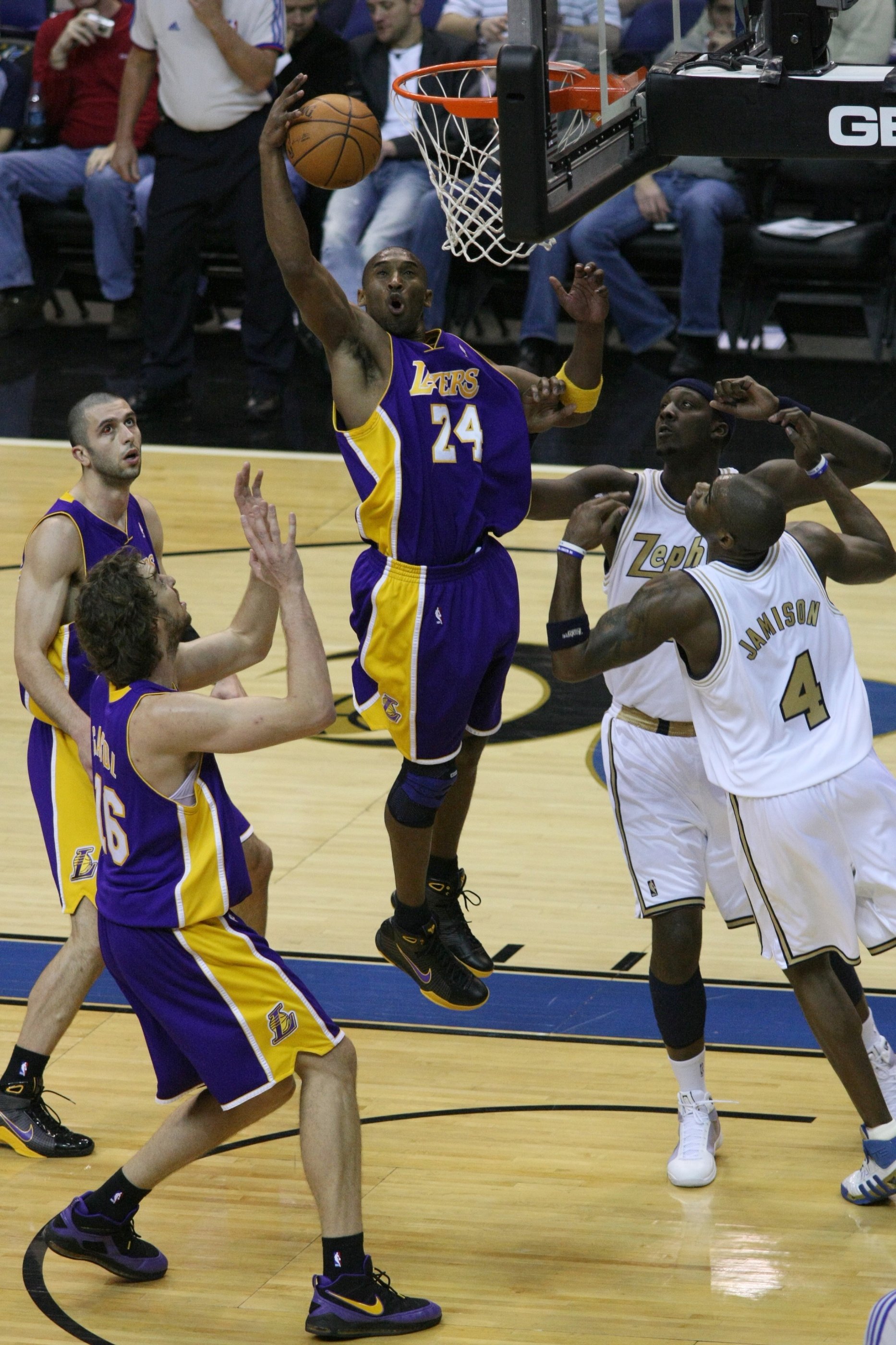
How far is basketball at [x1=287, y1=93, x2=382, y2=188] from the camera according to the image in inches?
197

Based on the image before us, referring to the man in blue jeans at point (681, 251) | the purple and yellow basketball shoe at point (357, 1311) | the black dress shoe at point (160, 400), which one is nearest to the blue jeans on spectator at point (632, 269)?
the man in blue jeans at point (681, 251)

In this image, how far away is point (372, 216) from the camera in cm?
1219

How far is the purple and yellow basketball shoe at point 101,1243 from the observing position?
430cm

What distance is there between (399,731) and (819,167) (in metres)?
8.29

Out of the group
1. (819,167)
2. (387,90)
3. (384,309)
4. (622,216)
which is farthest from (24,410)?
(384,309)

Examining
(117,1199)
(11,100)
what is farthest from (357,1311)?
(11,100)

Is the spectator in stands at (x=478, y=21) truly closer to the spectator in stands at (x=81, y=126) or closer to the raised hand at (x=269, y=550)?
the spectator in stands at (x=81, y=126)

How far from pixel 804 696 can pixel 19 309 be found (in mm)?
10716

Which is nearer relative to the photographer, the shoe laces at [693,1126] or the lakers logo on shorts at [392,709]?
the shoe laces at [693,1126]

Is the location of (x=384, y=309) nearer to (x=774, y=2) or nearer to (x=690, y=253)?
(x=774, y=2)

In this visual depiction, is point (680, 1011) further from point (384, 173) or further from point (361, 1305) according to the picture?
point (384, 173)

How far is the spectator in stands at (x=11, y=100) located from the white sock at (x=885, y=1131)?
425 inches

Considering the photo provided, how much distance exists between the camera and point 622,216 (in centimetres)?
1213

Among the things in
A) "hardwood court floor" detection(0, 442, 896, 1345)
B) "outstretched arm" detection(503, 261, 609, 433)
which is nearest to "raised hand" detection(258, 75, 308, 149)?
"outstretched arm" detection(503, 261, 609, 433)
